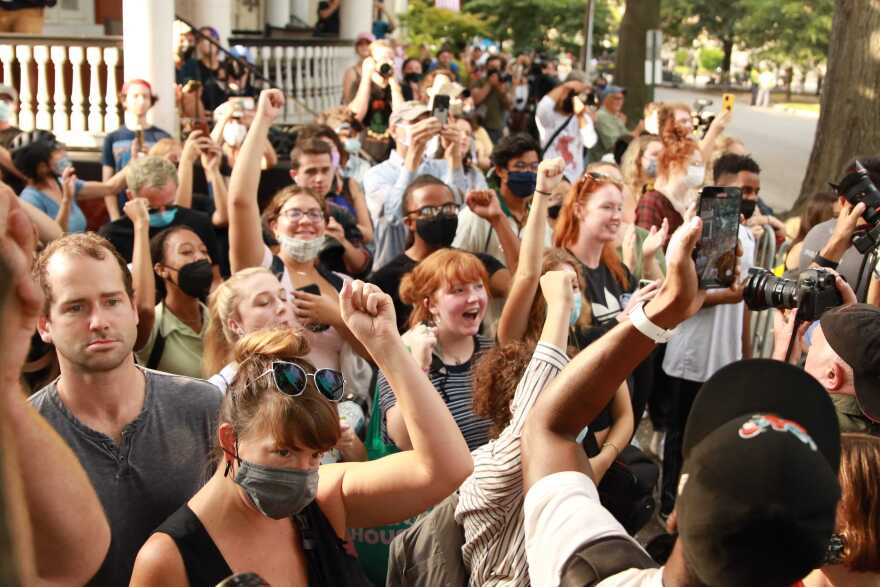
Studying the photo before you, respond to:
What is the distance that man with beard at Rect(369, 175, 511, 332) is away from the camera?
5.24 m

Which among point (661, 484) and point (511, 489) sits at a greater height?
point (511, 489)

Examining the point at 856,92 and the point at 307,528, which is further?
the point at 856,92

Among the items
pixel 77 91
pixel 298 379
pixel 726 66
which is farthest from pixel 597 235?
pixel 726 66

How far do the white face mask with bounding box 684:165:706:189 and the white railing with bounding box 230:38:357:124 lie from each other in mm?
9108

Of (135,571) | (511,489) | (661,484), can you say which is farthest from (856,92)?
(135,571)

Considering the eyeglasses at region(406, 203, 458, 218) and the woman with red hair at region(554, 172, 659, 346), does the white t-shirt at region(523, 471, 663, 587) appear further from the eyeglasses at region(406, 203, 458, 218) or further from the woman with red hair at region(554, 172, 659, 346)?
the eyeglasses at region(406, 203, 458, 218)

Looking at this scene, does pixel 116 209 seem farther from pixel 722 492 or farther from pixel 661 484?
pixel 722 492

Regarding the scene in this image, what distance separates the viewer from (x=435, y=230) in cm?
548

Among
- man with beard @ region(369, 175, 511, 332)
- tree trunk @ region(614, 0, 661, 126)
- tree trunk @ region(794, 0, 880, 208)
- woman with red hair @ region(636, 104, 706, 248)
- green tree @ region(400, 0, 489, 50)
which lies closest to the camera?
man with beard @ region(369, 175, 511, 332)

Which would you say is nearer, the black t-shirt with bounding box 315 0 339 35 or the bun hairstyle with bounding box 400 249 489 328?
the bun hairstyle with bounding box 400 249 489 328

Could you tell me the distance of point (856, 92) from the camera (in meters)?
11.6

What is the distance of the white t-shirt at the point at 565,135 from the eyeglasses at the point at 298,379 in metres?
7.90

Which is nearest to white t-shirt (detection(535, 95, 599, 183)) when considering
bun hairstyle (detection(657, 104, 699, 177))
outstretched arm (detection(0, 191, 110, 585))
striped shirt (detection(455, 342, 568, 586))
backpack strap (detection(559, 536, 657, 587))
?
bun hairstyle (detection(657, 104, 699, 177))

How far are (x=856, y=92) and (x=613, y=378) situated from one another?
35.1ft
